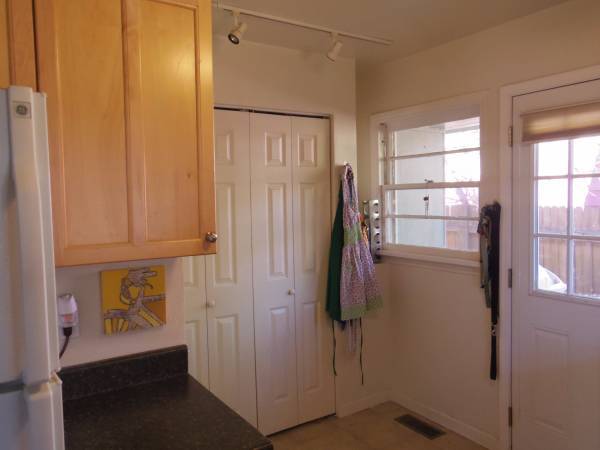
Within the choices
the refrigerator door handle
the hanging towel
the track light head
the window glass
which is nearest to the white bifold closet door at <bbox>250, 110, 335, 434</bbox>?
the hanging towel

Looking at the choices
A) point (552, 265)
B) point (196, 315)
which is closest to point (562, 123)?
point (552, 265)

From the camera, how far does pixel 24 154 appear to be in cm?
76

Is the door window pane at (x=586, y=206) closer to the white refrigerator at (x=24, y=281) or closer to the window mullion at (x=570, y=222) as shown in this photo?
the window mullion at (x=570, y=222)

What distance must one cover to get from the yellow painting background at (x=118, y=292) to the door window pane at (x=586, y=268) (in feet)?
6.21

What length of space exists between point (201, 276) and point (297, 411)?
108 centimetres

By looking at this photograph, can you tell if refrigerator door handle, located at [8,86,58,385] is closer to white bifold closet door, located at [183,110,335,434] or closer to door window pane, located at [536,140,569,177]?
white bifold closet door, located at [183,110,335,434]

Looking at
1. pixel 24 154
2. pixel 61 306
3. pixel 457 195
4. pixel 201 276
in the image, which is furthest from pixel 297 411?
pixel 24 154

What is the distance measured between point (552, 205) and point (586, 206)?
0.52 ft

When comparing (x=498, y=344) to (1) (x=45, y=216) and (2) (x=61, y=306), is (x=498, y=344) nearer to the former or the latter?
(2) (x=61, y=306)

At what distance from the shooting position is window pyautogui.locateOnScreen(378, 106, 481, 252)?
2.76 m

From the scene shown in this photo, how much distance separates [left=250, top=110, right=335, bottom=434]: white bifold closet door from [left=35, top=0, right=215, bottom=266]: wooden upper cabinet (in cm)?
127

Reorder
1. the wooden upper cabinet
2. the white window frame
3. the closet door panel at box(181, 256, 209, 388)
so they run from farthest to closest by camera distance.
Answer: the white window frame
the closet door panel at box(181, 256, 209, 388)
the wooden upper cabinet

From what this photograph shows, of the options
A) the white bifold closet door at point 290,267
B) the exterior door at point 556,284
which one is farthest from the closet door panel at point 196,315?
the exterior door at point 556,284

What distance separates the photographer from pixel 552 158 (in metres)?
2.32
